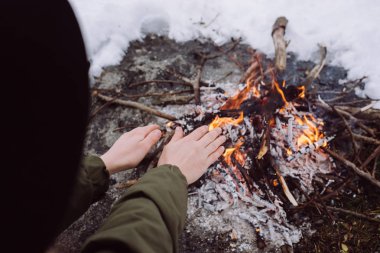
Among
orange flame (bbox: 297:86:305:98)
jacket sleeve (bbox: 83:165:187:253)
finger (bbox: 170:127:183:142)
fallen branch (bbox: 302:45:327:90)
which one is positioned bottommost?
jacket sleeve (bbox: 83:165:187:253)

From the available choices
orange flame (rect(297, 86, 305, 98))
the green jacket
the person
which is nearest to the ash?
orange flame (rect(297, 86, 305, 98))

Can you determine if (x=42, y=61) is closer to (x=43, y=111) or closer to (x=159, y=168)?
(x=43, y=111)

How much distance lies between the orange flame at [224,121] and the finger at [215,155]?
0.30m

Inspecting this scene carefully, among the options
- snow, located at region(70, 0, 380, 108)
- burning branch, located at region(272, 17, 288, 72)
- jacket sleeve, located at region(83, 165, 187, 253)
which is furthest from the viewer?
snow, located at region(70, 0, 380, 108)

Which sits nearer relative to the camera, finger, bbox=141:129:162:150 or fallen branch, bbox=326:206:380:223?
fallen branch, bbox=326:206:380:223

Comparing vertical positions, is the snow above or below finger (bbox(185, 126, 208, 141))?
above

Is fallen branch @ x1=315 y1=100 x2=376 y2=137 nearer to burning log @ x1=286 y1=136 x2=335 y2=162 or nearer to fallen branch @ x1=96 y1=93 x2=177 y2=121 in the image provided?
burning log @ x1=286 y1=136 x2=335 y2=162

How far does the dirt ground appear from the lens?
2.49 meters

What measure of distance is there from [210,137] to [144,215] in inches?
45.5

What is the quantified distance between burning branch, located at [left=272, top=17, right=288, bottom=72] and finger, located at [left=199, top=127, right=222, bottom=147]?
42.1 inches

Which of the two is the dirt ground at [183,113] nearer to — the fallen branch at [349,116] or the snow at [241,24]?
the snow at [241,24]

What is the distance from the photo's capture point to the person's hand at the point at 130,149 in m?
2.52

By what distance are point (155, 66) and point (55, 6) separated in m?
2.95

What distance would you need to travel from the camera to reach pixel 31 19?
0.89 meters
